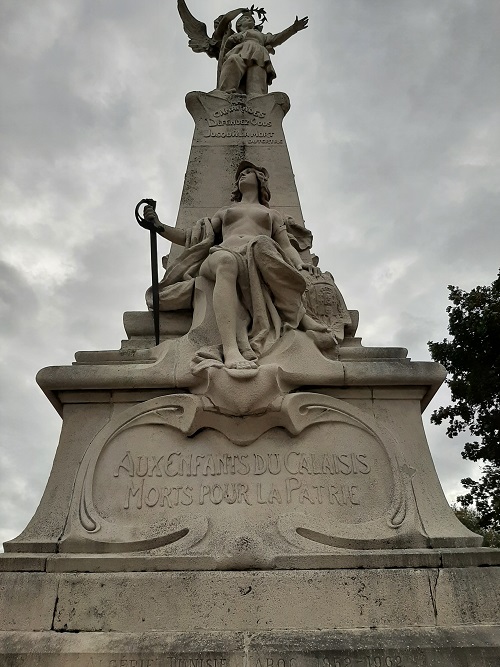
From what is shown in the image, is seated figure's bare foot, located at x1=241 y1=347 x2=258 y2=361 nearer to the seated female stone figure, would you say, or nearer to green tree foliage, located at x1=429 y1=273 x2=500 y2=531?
the seated female stone figure

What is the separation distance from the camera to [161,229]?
5633 millimetres

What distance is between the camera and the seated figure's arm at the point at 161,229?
18.1ft

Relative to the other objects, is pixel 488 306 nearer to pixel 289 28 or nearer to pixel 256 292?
pixel 289 28

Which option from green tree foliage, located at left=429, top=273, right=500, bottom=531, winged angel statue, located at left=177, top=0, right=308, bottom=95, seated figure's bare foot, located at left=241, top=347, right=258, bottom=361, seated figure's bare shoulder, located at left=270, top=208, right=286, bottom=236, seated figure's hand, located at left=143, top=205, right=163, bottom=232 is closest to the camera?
seated figure's bare foot, located at left=241, top=347, right=258, bottom=361

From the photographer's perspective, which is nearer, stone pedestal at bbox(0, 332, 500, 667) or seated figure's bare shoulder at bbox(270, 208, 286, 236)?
stone pedestal at bbox(0, 332, 500, 667)

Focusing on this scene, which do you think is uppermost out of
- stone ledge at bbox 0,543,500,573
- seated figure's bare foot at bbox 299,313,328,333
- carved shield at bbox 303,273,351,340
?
carved shield at bbox 303,273,351,340

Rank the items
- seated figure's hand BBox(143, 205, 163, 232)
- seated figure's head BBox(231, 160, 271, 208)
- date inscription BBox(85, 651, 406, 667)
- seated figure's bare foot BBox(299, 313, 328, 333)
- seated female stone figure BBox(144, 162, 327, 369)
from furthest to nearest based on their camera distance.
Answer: seated figure's head BBox(231, 160, 271, 208) → seated figure's hand BBox(143, 205, 163, 232) → seated figure's bare foot BBox(299, 313, 328, 333) → seated female stone figure BBox(144, 162, 327, 369) → date inscription BBox(85, 651, 406, 667)

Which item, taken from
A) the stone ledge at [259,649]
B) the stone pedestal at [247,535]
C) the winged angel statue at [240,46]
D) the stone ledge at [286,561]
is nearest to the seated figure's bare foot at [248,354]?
the stone pedestal at [247,535]

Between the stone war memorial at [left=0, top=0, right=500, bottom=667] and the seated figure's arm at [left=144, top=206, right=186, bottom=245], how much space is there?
0.02 metres

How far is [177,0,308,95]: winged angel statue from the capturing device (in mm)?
9008

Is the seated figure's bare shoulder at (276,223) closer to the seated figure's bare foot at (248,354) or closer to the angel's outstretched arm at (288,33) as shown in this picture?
the seated figure's bare foot at (248,354)

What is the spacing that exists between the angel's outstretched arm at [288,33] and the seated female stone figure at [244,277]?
603 centimetres

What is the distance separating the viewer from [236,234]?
18.6 ft

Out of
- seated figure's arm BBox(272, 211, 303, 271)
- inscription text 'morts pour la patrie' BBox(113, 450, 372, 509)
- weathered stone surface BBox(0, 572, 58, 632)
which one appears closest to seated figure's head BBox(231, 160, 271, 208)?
seated figure's arm BBox(272, 211, 303, 271)
